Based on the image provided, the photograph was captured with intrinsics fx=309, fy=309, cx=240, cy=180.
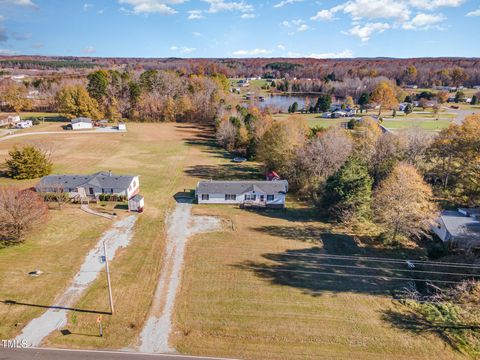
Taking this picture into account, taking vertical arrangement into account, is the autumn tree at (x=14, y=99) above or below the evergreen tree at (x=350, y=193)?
above

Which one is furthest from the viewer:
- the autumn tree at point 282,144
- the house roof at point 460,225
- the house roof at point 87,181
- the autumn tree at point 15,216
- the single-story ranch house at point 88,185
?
the autumn tree at point 282,144

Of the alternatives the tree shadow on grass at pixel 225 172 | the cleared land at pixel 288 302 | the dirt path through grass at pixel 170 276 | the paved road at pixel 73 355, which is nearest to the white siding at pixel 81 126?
the tree shadow on grass at pixel 225 172

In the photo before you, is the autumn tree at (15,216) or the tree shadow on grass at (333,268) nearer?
the tree shadow on grass at (333,268)

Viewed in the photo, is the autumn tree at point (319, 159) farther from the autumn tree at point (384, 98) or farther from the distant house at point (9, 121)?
the distant house at point (9, 121)

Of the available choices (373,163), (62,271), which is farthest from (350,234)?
(62,271)

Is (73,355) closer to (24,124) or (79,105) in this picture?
(24,124)

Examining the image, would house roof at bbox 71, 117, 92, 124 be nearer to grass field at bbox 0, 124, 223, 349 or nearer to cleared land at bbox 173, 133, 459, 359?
grass field at bbox 0, 124, 223, 349

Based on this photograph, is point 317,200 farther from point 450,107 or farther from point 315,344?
point 450,107
